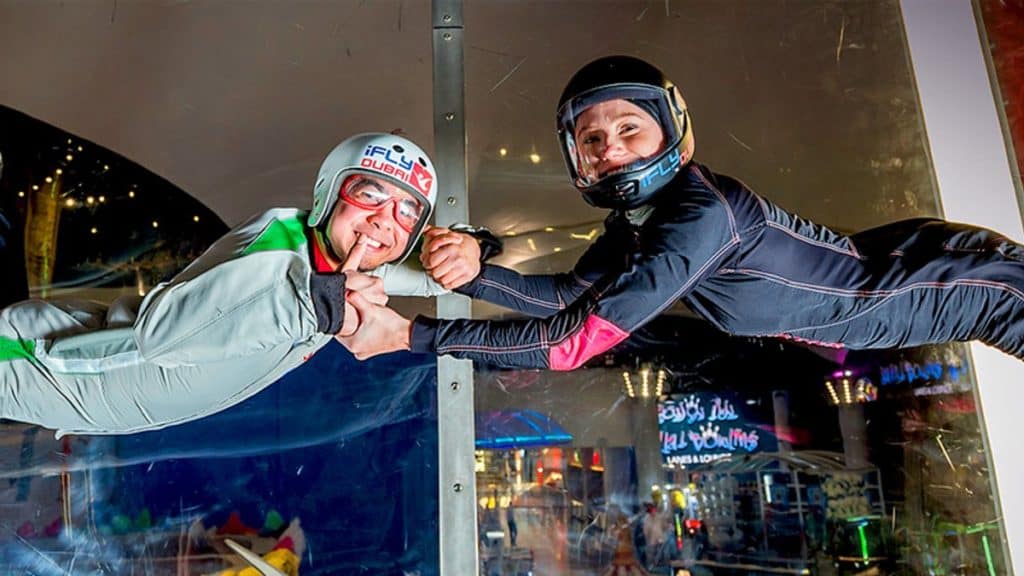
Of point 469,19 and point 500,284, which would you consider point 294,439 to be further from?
point 469,19

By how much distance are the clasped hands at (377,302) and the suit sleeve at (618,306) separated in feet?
0.14

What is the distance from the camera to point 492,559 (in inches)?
63.5

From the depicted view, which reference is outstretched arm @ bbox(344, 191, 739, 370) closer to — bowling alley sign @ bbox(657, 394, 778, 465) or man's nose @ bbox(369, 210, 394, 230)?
man's nose @ bbox(369, 210, 394, 230)

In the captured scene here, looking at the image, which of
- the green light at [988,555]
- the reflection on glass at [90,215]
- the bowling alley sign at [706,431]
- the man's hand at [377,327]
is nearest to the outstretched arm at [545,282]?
the man's hand at [377,327]

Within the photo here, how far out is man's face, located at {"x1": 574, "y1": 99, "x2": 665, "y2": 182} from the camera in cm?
118

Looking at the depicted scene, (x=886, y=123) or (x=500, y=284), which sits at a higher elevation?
(x=886, y=123)

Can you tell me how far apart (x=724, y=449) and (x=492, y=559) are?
814 mm

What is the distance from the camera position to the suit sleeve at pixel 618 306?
1046mm

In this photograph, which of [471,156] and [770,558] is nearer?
[471,156]

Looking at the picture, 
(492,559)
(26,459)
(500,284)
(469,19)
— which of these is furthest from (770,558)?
(26,459)

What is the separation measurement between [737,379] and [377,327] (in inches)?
50.9

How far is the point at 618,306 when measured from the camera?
40.9 inches

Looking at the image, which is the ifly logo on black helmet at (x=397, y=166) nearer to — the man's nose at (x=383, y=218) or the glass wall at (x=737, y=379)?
the man's nose at (x=383, y=218)

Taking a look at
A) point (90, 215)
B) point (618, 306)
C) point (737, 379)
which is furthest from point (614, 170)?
point (90, 215)
